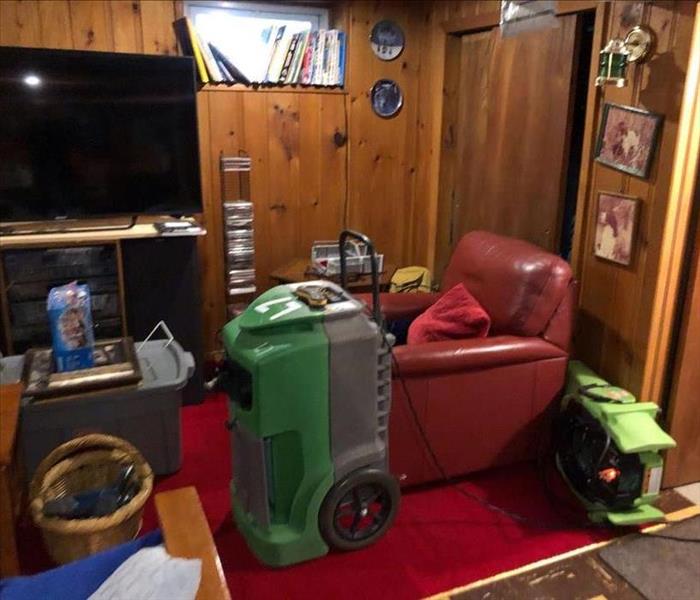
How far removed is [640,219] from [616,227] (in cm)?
11

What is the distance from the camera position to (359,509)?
213 cm

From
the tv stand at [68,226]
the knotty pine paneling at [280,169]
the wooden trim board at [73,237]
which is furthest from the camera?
the knotty pine paneling at [280,169]

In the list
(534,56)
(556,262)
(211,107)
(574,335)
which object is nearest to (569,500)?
(574,335)

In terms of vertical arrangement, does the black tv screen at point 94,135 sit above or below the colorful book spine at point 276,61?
below

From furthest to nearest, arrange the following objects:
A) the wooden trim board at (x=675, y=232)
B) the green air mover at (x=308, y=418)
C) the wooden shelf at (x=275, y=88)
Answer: the wooden shelf at (x=275, y=88) → the wooden trim board at (x=675, y=232) → the green air mover at (x=308, y=418)

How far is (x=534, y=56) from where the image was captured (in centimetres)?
300

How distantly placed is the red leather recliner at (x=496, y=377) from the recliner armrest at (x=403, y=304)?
14.7 inches

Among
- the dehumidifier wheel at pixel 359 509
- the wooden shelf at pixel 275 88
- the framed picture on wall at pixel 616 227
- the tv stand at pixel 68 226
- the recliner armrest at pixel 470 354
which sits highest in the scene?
the wooden shelf at pixel 275 88

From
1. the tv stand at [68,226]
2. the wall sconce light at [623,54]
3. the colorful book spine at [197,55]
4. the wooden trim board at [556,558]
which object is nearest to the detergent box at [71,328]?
the tv stand at [68,226]

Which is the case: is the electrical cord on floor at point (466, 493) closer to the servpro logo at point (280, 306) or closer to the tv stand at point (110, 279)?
the servpro logo at point (280, 306)

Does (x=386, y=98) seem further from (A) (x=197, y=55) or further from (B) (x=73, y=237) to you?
(B) (x=73, y=237)

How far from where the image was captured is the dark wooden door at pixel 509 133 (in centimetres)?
292

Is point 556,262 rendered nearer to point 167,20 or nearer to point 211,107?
point 211,107

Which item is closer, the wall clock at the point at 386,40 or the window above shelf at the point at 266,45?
the window above shelf at the point at 266,45
